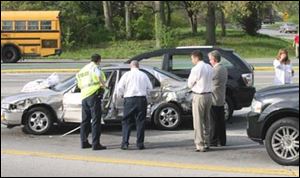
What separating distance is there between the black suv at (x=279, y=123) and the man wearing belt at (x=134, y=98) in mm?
1908

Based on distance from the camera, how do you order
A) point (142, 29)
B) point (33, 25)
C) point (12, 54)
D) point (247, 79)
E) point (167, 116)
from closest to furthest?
point (167, 116), point (247, 79), point (33, 25), point (12, 54), point (142, 29)

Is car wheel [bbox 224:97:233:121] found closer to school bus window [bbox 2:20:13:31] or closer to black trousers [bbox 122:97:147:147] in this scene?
black trousers [bbox 122:97:147:147]

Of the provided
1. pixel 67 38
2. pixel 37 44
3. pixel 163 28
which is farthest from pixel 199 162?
pixel 67 38

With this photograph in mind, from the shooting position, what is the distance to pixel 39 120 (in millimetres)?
11305

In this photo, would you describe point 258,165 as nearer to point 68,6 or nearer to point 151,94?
point 151,94

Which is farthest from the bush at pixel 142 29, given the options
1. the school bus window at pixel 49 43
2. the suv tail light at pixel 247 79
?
the suv tail light at pixel 247 79

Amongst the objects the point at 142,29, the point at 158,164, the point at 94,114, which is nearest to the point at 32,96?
the point at 94,114

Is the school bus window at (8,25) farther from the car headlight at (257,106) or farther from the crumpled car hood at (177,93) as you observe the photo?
the car headlight at (257,106)

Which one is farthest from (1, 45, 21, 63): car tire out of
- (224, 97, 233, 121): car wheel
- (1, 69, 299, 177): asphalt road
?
(224, 97, 233, 121): car wheel

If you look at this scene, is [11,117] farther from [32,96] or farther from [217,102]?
[217,102]

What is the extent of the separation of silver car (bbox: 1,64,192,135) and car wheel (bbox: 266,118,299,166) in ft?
11.1

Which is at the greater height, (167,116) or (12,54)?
(12,54)

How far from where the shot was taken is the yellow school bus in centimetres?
3117

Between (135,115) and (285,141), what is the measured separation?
8.53 feet
